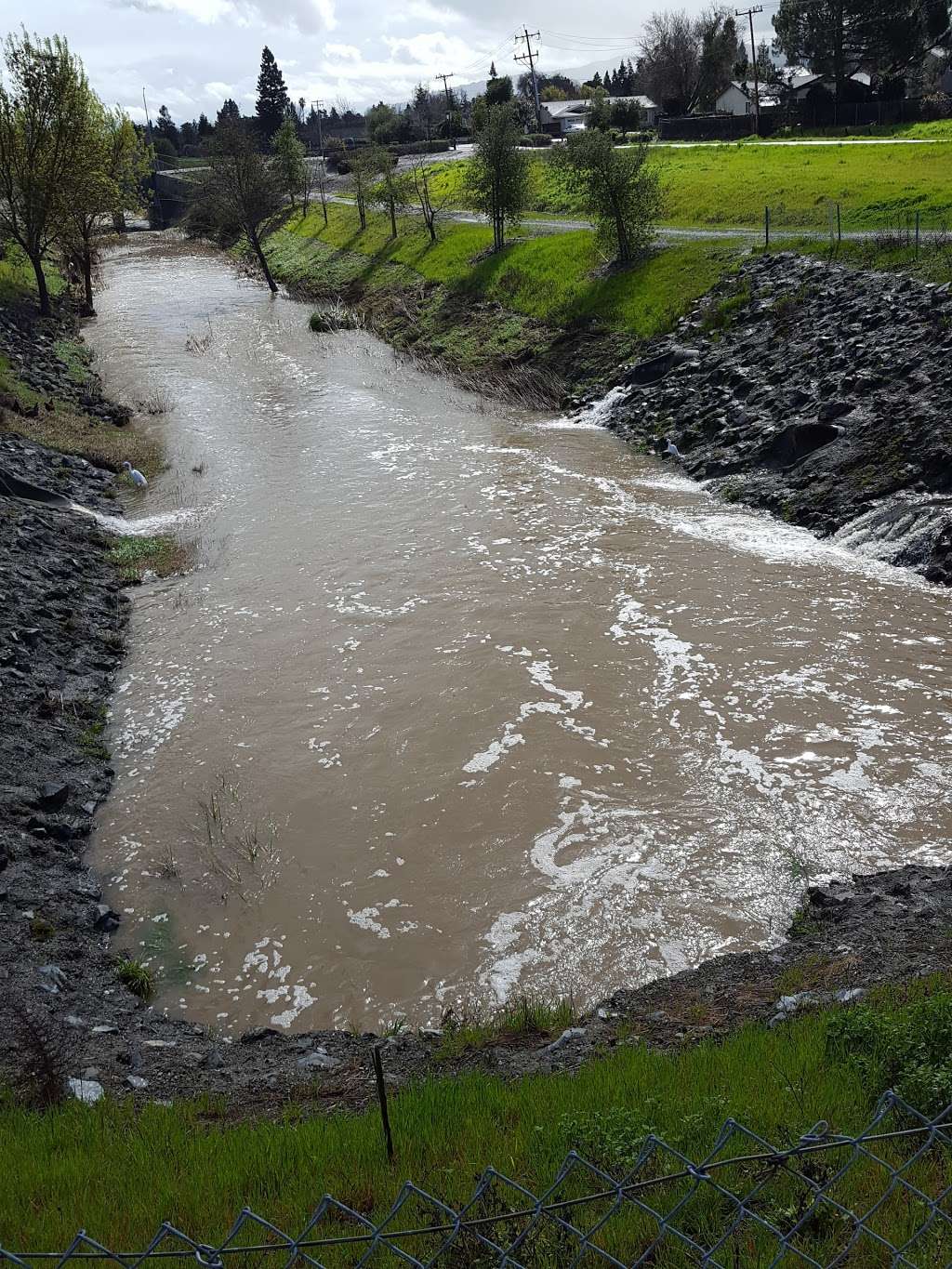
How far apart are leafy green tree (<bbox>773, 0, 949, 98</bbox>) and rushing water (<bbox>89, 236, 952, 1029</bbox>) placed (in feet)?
249

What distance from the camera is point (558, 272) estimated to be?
41750 millimetres

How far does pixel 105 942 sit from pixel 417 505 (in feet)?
50.9

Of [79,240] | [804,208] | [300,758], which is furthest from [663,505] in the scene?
[79,240]

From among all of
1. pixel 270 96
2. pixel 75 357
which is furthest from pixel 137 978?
pixel 270 96

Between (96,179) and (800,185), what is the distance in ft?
115

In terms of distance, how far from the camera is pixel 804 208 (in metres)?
39.6

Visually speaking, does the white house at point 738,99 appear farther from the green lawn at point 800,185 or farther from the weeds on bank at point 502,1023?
the weeds on bank at point 502,1023

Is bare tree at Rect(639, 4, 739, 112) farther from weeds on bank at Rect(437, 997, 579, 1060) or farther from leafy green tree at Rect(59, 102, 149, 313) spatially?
weeds on bank at Rect(437, 997, 579, 1060)

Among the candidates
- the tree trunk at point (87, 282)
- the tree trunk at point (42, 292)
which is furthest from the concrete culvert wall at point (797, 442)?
the tree trunk at point (87, 282)

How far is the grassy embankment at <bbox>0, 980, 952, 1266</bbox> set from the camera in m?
5.22

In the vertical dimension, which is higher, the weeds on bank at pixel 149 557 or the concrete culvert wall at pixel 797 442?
the concrete culvert wall at pixel 797 442

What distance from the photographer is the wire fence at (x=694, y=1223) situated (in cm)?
474

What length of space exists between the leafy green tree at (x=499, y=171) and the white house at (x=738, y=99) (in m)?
56.2

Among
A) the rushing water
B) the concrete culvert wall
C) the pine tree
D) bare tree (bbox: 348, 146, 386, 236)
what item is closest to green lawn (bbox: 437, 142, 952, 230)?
bare tree (bbox: 348, 146, 386, 236)
